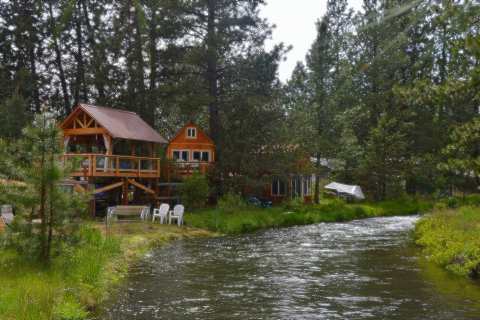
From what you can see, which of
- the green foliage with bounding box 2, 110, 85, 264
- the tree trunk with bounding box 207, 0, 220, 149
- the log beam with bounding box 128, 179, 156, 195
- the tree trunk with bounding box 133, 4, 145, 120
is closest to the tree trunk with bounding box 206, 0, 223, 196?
the tree trunk with bounding box 207, 0, 220, 149

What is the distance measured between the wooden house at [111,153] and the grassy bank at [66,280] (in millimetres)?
10707

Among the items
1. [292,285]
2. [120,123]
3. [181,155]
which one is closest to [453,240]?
[292,285]

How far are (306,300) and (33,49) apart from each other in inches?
1454

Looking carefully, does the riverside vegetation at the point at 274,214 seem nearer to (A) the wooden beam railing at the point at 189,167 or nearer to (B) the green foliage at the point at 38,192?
(A) the wooden beam railing at the point at 189,167

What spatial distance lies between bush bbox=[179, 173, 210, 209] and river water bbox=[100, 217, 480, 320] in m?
→ 9.10

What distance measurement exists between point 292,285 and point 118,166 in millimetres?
17239

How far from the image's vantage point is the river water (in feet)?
32.4

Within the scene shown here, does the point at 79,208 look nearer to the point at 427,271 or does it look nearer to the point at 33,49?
the point at 427,271

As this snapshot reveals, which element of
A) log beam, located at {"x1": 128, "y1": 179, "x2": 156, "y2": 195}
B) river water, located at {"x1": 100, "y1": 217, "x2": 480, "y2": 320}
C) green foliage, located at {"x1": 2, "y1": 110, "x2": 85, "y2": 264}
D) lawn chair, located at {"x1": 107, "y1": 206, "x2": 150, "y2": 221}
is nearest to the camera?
river water, located at {"x1": 100, "y1": 217, "x2": 480, "y2": 320}

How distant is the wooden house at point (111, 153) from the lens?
2708cm

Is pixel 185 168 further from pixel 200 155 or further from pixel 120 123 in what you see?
pixel 120 123

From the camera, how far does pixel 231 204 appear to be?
2894 centimetres

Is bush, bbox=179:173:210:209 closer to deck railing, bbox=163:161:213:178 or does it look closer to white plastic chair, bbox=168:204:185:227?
deck railing, bbox=163:161:213:178

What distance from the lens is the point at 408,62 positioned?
46000 mm
